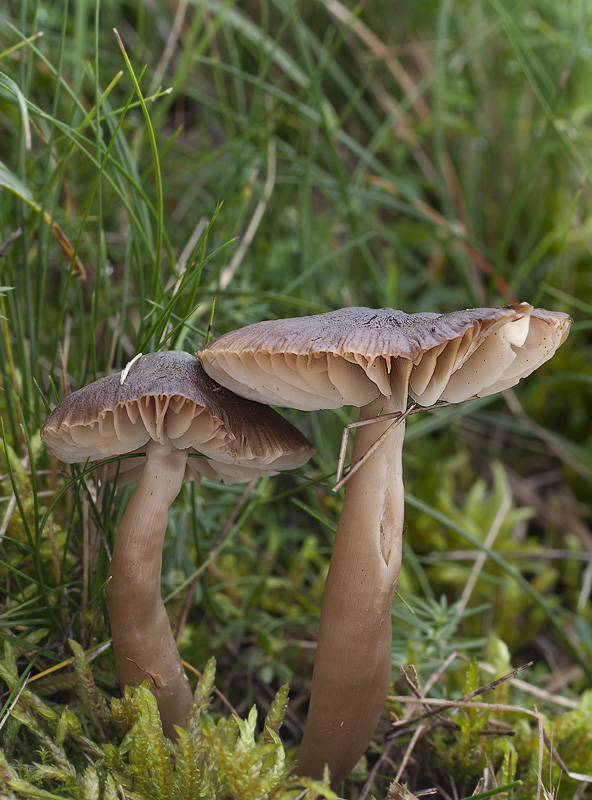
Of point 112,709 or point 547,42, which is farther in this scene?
point 547,42

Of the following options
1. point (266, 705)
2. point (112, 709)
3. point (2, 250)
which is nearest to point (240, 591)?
point (266, 705)

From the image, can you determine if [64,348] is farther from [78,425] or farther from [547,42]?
[547,42]

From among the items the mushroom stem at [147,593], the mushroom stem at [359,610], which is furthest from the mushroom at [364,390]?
the mushroom stem at [147,593]

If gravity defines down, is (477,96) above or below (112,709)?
above

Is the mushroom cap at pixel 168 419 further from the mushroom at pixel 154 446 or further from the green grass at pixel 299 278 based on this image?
the green grass at pixel 299 278

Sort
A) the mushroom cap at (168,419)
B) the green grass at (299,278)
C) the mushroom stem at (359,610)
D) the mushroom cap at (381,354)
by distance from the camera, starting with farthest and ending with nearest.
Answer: the green grass at (299,278) → the mushroom stem at (359,610) → the mushroom cap at (168,419) → the mushroom cap at (381,354)

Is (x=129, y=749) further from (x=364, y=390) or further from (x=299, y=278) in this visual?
(x=299, y=278)

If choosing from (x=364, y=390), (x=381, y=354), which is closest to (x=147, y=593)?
(x=364, y=390)
